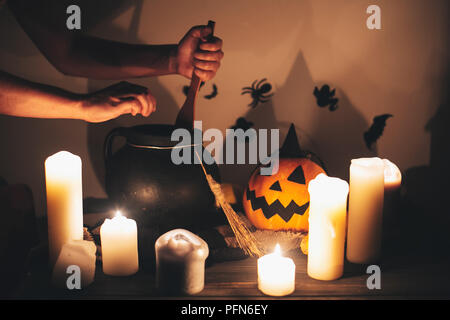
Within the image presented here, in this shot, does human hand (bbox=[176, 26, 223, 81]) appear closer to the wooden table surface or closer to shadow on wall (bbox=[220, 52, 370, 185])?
shadow on wall (bbox=[220, 52, 370, 185])

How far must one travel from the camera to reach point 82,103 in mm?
1205

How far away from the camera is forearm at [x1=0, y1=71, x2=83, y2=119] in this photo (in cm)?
116

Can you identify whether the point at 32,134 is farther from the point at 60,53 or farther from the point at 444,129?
the point at 444,129

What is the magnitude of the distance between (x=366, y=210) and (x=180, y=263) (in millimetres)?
449

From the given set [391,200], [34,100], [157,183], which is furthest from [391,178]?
[34,100]

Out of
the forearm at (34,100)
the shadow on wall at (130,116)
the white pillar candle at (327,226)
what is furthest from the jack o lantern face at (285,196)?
the forearm at (34,100)

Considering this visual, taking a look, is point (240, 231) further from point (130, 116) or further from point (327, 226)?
point (130, 116)

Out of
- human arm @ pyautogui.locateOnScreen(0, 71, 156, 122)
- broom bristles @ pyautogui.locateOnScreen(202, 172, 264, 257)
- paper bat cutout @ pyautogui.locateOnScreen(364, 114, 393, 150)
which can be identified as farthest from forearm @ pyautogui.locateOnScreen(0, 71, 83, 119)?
paper bat cutout @ pyautogui.locateOnScreen(364, 114, 393, 150)

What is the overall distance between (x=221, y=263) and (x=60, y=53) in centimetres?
80

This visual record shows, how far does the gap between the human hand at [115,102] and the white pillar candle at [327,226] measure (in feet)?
1.61

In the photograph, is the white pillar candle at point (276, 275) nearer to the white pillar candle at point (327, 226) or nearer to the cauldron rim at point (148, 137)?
the white pillar candle at point (327, 226)

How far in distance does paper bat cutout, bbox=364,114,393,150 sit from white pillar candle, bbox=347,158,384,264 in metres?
0.44

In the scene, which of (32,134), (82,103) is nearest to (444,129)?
(82,103)

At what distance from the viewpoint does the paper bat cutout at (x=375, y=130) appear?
1.49 meters
